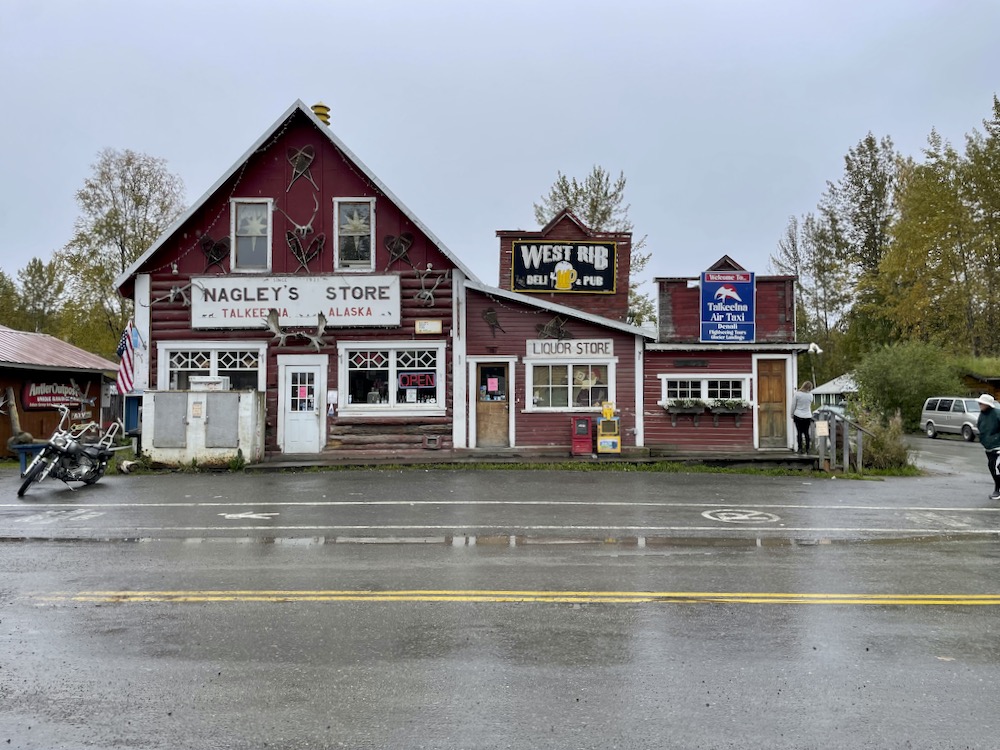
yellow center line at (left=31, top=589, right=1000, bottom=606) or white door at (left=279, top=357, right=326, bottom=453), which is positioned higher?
white door at (left=279, top=357, right=326, bottom=453)

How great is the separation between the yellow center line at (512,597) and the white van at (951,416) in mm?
31814

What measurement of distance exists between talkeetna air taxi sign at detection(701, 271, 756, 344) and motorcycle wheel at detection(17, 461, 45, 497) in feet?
47.2

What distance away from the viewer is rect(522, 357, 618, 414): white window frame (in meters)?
19.2

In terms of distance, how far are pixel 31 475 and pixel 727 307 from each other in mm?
15226

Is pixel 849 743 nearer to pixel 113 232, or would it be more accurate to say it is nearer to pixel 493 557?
pixel 493 557

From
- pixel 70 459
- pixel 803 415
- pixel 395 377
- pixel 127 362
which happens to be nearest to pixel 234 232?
pixel 127 362

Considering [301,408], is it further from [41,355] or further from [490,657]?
[490,657]

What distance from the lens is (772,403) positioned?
1953 centimetres

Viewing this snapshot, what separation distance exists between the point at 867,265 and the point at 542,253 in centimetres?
3966

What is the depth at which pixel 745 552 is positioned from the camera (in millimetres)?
8586

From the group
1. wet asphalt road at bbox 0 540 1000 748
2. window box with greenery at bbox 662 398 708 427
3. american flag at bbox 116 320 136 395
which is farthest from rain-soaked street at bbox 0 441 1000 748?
american flag at bbox 116 320 136 395

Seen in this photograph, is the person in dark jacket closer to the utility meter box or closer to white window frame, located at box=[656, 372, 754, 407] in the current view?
white window frame, located at box=[656, 372, 754, 407]

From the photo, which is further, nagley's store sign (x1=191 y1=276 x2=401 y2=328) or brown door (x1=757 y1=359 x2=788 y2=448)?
brown door (x1=757 y1=359 x2=788 y2=448)

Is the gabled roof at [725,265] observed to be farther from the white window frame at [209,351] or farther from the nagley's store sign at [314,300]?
the white window frame at [209,351]
